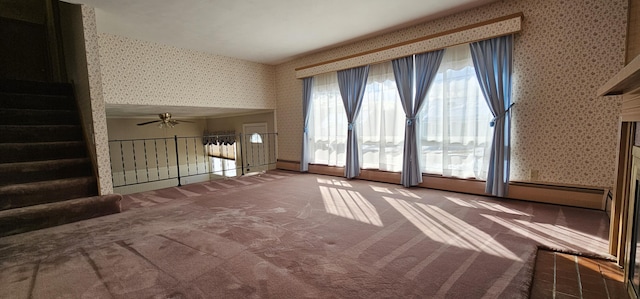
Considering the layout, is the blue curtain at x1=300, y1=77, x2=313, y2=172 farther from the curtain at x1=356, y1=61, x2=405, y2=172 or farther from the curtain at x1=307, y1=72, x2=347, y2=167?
the curtain at x1=356, y1=61, x2=405, y2=172

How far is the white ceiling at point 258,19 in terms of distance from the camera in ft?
11.1

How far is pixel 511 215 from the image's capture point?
297 centimetres

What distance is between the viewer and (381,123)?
4.78 m

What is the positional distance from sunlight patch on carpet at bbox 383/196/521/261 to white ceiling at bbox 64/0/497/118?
268 cm

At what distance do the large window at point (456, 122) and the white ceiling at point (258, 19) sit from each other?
836 mm

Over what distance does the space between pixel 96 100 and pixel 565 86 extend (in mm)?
5926

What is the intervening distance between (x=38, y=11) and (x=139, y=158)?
14.6ft

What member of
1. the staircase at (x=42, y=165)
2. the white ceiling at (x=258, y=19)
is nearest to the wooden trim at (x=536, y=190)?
the white ceiling at (x=258, y=19)

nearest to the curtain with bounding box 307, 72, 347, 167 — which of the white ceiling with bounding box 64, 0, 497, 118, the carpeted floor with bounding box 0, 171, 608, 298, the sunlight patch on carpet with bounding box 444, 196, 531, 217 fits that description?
the white ceiling with bounding box 64, 0, 497, 118

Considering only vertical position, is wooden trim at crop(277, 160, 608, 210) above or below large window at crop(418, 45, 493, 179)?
below

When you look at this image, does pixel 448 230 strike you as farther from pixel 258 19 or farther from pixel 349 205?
pixel 258 19

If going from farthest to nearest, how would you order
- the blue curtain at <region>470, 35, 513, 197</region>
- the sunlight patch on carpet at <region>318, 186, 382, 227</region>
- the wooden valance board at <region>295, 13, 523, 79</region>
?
the blue curtain at <region>470, 35, 513, 197</region> < the wooden valance board at <region>295, 13, 523, 79</region> < the sunlight patch on carpet at <region>318, 186, 382, 227</region>

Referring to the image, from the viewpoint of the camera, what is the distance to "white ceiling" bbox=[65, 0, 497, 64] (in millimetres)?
3389

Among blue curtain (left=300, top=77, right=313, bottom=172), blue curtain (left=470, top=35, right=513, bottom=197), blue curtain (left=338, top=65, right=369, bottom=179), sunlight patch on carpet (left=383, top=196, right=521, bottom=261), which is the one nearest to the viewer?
sunlight patch on carpet (left=383, top=196, right=521, bottom=261)
